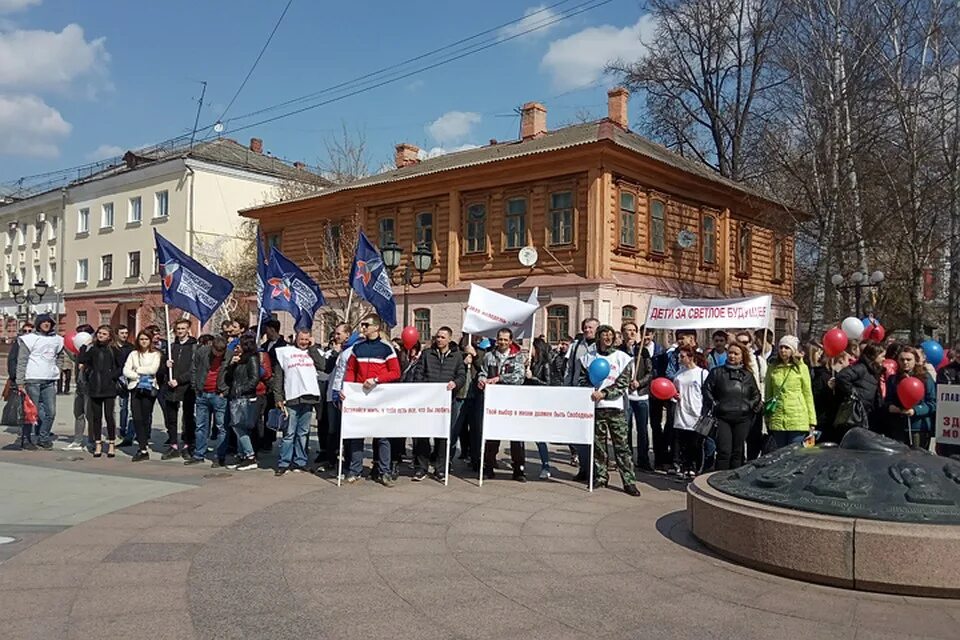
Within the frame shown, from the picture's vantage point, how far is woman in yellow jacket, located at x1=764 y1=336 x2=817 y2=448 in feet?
26.1

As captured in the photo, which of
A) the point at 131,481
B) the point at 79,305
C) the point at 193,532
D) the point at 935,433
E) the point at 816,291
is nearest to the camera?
the point at 193,532

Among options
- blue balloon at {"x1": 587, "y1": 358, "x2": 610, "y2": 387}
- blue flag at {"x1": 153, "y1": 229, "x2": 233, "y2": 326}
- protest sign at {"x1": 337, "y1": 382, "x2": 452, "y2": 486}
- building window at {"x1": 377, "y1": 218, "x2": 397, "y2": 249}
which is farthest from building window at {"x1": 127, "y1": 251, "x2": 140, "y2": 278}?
blue balloon at {"x1": 587, "y1": 358, "x2": 610, "y2": 387}

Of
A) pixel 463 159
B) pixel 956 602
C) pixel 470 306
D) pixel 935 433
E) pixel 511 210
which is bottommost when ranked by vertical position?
pixel 956 602

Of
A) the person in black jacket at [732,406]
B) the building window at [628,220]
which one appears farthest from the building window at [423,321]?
the person in black jacket at [732,406]

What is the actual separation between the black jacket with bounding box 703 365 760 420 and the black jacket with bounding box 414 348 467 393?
9.39 ft

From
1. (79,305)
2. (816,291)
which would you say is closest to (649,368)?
(816,291)

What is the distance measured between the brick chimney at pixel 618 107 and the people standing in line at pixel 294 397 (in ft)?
69.5

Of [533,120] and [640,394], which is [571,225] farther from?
[640,394]

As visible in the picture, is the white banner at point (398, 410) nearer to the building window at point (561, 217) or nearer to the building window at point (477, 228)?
the building window at point (561, 217)

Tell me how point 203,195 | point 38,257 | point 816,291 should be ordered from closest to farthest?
point 816,291 → point 203,195 → point 38,257

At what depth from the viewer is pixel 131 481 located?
348 inches

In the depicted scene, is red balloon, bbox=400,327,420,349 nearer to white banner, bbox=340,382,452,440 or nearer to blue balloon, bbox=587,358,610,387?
white banner, bbox=340,382,452,440

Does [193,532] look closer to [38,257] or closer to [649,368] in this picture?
[649,368]

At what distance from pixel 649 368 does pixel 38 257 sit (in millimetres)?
48485
